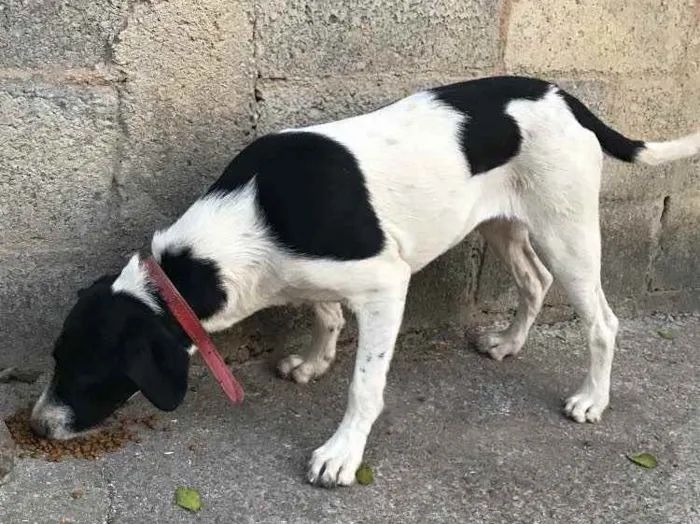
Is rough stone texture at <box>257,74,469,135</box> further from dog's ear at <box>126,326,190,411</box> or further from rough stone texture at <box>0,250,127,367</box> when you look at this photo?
dog's ear at <box>126,326,190,411</box>

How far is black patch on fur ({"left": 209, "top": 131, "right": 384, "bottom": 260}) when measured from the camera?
A: 9.55 ft

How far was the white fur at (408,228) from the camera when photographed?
2.95 meters

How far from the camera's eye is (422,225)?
3.19 metres

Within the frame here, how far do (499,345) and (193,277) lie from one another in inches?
64.5

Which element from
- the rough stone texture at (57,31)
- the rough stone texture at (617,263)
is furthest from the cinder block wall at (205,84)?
the rough stone texture at (617,263)

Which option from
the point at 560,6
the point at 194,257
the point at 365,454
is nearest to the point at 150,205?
the point at 194,257

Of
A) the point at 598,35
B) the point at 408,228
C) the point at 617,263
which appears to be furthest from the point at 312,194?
the point at 617,263

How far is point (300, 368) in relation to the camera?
144 inches

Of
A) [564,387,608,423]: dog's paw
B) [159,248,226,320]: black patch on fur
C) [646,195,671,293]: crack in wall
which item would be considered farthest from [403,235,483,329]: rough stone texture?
[159,248,226,320]: black patch on fur

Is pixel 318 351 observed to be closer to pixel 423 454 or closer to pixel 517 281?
pixel 423 454

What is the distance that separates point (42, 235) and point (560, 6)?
7.51 ft

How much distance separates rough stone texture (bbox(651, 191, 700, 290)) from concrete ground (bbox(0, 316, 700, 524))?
0.61 m

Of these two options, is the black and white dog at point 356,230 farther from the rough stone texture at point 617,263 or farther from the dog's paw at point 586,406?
the rough stone texture at point 617,263

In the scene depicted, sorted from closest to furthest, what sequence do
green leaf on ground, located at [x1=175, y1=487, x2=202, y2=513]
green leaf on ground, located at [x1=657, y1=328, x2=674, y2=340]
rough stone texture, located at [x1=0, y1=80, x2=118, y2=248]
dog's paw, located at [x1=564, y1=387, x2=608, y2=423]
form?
1. green leaf on ground, located at [x1=175, y1=487, x2=202, y2=513]
2. rough stone texture, located at [x1=0, y1=80, x2=118, y2=248]
3. dog's paw, located at [x1=564, y1=387, x2=608, y2=423]
4. green leaf on ground, located at [x1=657, y1=328, x2=674, y2=340]
